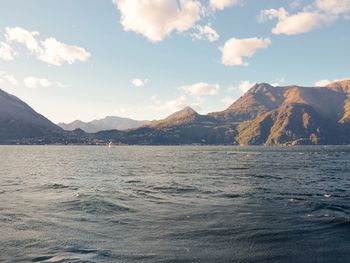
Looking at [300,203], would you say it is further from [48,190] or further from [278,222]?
[48,190]

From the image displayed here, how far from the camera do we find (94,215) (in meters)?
37.9

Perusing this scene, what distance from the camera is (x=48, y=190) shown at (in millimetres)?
56688

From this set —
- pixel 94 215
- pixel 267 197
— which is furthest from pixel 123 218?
pixel 267 197

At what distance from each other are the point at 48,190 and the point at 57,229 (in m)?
27.1

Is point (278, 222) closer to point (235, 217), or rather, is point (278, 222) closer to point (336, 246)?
point (235, 217)

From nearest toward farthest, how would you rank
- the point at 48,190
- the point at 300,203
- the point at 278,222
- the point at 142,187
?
1. the point at 278,222
2. the point at 300,203
3. the point at 48,190
4. the point at 142,187

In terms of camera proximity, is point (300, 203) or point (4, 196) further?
point (4, 196)

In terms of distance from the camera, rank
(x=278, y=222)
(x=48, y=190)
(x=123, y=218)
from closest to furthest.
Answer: (x=278, y=222) < (x=123, y=218) < (x=48, y=190)

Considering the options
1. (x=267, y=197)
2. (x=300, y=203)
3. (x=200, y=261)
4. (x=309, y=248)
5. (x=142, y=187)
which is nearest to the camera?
(x=200, y=261)

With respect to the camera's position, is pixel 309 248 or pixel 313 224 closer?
pixel 309 248

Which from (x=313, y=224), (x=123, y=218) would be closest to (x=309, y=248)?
(x=313, y=224)

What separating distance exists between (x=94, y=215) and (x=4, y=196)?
19.2 metres

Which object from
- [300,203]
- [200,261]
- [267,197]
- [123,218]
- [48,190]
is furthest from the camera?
[48,190]

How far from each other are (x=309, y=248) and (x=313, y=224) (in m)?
7.93
